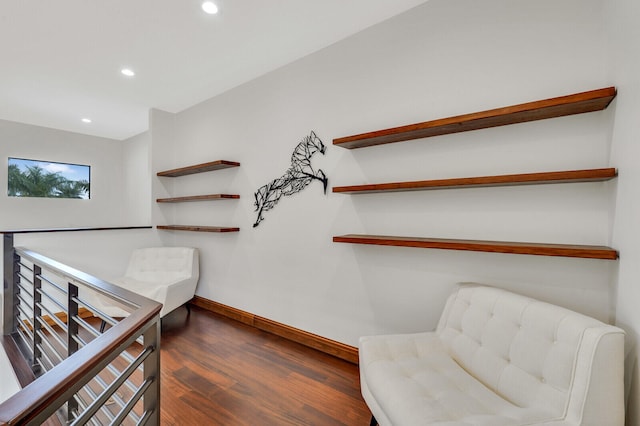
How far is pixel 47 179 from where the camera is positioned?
15.9 ft

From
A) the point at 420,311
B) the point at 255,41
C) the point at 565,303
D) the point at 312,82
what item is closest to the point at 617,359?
the point at 565,303

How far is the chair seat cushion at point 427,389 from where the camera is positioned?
1128 millimetres

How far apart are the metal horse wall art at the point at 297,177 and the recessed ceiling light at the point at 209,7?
45.2 inches

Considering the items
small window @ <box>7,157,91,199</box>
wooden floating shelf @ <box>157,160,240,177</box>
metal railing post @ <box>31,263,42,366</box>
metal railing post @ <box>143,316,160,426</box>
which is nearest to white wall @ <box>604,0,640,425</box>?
metal railing post @ <box>143,316,160,426</box>

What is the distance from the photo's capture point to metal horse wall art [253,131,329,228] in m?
2.64

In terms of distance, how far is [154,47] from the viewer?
2604 millimetres

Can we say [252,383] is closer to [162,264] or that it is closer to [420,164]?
[420,164]

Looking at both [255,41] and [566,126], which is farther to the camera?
[255,41]

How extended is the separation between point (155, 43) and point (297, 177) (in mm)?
1665

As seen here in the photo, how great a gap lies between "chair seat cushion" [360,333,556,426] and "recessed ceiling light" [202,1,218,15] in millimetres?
2447

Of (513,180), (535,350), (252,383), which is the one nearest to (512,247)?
(513,180)

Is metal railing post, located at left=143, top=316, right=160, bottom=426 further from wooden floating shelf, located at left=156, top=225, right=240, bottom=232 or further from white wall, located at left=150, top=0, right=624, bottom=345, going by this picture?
wooden floating shelf, located at left=156, top=225, right=240, bottom=232

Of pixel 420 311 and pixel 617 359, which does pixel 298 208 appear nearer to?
pixel 420 311

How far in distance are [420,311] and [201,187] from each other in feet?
10.1
